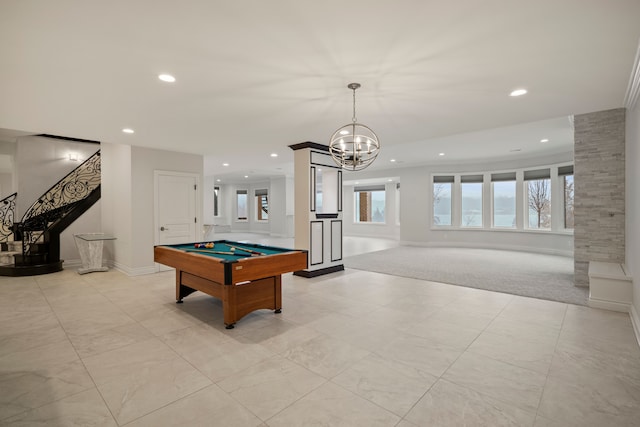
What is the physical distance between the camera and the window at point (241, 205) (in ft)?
51.9

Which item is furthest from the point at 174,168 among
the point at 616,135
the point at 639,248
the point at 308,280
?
the point at 616,135

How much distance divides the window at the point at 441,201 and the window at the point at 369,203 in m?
2.95

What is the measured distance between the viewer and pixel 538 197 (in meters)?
8.66

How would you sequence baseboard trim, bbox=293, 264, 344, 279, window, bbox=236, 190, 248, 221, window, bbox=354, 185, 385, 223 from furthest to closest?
window, bbox=236, 190, 248, 221 < window, bbox=354, 185, 385, 223 < baseboard trim, bbox=293, 264, 344, 279

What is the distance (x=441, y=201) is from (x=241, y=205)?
1014 cm

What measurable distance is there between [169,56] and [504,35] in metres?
2.60

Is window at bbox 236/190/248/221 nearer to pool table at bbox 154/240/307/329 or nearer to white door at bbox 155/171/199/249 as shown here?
white door at bbox 155/171/199/249

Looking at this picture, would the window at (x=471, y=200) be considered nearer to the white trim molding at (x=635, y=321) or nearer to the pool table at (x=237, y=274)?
the white trim molding at (x=635, y=321)

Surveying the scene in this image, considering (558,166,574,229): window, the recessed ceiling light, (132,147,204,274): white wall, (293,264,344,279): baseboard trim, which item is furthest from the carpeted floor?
the recessed ceiling light

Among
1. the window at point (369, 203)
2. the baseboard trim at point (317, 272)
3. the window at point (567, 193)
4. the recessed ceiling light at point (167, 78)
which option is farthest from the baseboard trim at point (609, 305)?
the window at point (369, 203)

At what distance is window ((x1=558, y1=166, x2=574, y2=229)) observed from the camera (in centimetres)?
780

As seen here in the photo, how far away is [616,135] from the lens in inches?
174

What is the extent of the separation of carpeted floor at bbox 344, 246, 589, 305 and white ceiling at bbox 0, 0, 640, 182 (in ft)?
8.46

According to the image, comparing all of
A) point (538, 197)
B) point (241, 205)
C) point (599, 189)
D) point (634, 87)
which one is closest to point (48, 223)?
point (241, 205)
